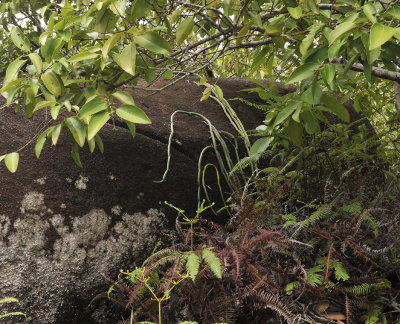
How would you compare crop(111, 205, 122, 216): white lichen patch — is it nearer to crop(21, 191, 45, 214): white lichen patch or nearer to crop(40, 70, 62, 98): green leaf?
crop(21, 191, 45, 214): white lichen patch

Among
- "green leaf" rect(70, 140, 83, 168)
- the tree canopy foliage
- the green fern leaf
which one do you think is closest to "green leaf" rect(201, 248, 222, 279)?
the green fern leaf

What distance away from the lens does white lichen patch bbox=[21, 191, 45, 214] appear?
1.80m

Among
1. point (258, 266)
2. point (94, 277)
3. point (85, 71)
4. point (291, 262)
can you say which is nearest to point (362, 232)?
point (291, 262)

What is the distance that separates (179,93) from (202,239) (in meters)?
1.43

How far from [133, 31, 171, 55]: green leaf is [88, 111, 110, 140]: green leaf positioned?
253 mm

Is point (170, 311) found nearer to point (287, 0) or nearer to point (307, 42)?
point (307, 42)

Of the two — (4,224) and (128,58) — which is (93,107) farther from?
(4,224)

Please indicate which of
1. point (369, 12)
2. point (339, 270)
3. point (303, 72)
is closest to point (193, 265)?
point (339, 270)

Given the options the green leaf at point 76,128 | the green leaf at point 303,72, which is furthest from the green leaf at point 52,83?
the green leaf at point 303,72

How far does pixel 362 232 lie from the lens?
5.89ft

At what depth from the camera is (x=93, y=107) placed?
1.32 m

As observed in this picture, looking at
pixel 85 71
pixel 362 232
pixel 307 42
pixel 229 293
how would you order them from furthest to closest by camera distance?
pixel 362 232
pixel 85 71
pixel 229 293
pixel 307 42

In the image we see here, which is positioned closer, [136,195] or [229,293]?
[229,293]

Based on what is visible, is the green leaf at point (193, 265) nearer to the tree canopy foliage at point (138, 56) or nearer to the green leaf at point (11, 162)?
the tree canopy foliage at point (138, 56)
